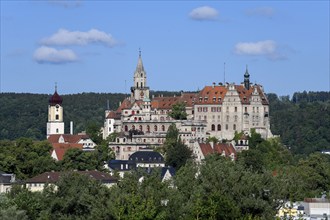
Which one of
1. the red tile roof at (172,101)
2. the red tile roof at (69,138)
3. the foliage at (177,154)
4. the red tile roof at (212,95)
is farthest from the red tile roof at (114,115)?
the foliage at (177,154)

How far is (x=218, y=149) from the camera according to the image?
126438 mm

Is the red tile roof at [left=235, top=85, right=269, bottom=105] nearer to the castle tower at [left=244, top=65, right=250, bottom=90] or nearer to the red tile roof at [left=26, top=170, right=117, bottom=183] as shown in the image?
the castle tower at [left=244, top=65, right=250, bottom=90]

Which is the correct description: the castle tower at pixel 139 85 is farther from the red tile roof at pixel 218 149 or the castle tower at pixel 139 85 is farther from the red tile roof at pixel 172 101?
the red tile roof at pixel 218 149

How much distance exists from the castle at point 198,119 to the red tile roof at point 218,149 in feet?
6.50

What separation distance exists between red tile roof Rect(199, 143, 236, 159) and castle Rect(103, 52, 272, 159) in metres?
1.98

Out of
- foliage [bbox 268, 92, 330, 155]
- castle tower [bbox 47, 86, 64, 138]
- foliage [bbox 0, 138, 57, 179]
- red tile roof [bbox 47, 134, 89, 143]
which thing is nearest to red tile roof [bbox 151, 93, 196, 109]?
red tile roof [bbox 47, 134, 89, 143]

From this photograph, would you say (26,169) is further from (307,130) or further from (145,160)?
(307,130)

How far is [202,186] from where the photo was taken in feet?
243

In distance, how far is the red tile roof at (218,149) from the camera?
125625mm

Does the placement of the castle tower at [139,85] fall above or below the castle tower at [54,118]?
above

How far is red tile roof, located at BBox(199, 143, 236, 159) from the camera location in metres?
126

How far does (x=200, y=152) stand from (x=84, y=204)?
5748 cm

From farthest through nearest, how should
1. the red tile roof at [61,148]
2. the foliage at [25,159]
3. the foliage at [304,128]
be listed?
the foliage at [304,128]
the red tile roof at [61,148]
the foliage at [25,159]

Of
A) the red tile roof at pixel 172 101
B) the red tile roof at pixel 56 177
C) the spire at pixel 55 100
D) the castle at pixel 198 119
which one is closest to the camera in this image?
the red tile roof at pixel 56 177
